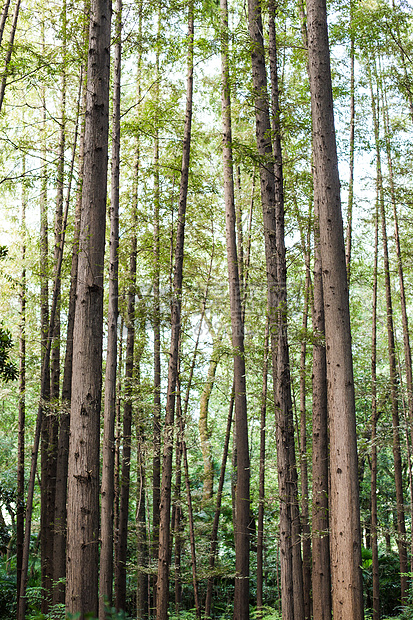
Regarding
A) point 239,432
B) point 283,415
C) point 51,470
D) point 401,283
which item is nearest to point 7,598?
point 51,470

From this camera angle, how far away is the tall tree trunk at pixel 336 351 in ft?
14.7

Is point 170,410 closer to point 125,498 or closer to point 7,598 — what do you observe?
point 125,498

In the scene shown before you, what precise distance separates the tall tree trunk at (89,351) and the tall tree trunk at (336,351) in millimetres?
2003

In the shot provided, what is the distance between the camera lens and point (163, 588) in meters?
6.71

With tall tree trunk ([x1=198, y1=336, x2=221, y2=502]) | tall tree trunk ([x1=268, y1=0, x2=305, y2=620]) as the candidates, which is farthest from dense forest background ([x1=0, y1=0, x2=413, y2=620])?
tall tree trunk ([x1=198, y1=336, x2=221, y2=502])

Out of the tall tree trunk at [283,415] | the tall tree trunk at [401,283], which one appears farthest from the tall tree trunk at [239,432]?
the tall tree trunk at [401,283]

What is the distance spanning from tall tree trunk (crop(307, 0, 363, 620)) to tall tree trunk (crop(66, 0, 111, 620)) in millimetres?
2003

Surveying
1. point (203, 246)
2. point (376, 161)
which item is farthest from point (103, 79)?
point (376, 161)

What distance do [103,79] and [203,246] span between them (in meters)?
5.70

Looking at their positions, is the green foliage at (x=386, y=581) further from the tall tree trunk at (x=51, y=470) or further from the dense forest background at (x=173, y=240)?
the tall tree trunk at (x=51, y=470)

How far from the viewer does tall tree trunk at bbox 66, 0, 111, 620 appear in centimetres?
360

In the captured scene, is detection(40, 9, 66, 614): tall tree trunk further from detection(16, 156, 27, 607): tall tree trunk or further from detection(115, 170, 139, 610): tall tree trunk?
detection(115, 170, 139, 610): tall tree trunk

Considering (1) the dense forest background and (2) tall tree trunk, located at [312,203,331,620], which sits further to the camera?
(2) tall tree trunk, located at [312,203,331,620]

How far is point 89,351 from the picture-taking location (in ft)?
12.6
